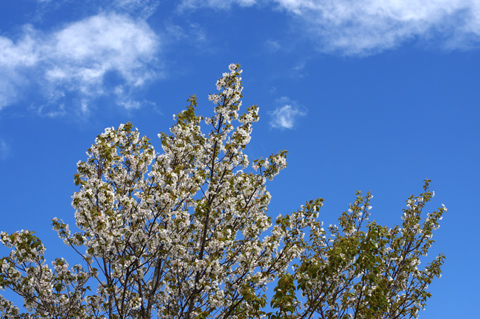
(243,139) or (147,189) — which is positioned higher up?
(243,139)

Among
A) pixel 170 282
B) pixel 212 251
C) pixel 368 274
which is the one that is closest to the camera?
pixel 368 274

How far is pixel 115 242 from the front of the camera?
1205 centimetres

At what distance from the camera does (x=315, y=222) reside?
556 inches

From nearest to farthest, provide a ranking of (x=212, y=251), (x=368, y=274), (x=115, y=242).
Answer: (x=368, y=274) → (x=115, y=242) → (x=212, y=251)

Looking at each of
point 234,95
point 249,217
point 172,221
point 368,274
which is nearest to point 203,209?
point 172,221

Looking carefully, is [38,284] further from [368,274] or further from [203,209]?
[368,274]

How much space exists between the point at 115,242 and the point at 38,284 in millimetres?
3102

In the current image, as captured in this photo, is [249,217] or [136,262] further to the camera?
[249,217]

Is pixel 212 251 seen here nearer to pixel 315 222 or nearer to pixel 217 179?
pixel 217 179

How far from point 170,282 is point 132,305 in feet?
5.49

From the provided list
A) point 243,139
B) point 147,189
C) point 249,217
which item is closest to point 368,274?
point 249,217

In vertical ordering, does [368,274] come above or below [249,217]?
below

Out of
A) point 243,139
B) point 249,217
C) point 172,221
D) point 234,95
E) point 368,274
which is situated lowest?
point 368,274

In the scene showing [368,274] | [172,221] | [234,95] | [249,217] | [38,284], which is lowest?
[368,274]
